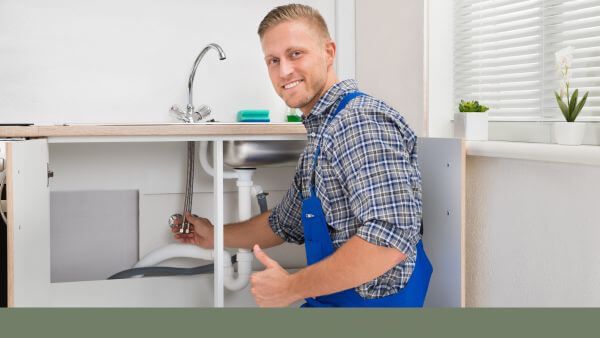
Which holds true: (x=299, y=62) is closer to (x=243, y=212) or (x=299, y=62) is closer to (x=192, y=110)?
(x=243, y=212)

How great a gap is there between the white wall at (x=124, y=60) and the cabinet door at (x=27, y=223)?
2.86 ft

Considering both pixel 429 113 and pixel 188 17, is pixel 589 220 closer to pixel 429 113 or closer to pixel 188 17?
pixel 429 113

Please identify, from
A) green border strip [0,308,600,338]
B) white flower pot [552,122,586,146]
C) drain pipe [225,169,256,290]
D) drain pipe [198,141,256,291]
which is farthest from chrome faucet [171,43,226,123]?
green border strip [0,308,600,338]

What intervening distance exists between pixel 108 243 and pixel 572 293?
1.76 metres

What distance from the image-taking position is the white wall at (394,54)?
2299mm

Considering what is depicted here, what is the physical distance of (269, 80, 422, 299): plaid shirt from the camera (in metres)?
1.35

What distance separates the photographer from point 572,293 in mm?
1502

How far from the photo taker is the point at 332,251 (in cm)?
153

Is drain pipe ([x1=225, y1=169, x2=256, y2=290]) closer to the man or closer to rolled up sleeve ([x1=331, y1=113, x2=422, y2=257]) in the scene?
the man

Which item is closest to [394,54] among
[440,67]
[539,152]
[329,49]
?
[440,67]

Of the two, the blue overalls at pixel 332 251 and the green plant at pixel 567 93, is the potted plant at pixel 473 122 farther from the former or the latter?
the blue overalls at pixel 332 251

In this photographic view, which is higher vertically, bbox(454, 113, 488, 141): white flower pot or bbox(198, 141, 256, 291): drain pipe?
bbox(454, 113, 488, 141): white flower pot

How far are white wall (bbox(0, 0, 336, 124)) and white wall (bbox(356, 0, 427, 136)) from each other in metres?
0.37

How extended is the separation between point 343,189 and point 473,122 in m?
0.63
